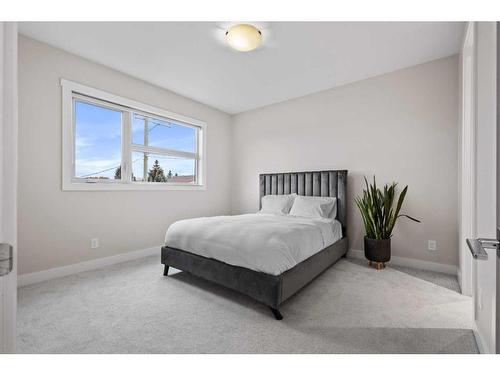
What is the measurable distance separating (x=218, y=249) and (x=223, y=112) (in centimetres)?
330

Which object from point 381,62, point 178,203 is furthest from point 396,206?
point 178,203

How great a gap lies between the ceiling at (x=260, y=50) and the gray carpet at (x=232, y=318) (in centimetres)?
251

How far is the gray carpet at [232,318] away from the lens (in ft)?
4.79

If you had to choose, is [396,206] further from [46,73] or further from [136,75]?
[46,73]

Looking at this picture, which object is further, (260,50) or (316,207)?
(316,207)

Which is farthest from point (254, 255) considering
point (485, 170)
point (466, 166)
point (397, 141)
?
point (397, 141)

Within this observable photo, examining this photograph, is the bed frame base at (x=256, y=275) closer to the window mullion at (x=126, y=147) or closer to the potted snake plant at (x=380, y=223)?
the potted snake plant at (x=380, y=223)

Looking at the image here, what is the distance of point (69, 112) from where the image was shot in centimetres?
265

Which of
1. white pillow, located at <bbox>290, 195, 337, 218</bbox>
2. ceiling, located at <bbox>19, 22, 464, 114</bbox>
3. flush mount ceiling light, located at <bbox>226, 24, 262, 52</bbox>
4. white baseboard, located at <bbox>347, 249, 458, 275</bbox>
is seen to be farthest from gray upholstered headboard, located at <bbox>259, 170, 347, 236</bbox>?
flush mount ceiling light, located at <bbox>226, 24, 262, 52</bbox>

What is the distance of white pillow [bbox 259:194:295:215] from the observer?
11.4ft

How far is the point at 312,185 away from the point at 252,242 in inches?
77.4

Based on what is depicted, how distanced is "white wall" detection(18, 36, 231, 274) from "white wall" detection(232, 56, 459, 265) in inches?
91.3

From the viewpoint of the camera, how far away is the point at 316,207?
318cm

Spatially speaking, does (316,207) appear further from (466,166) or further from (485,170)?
(485,170)
